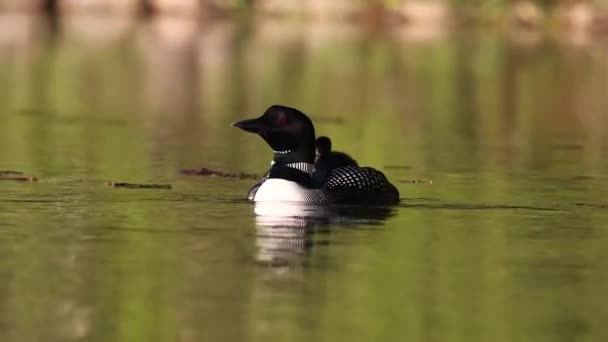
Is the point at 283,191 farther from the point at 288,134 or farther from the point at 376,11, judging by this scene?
the point at 376,11

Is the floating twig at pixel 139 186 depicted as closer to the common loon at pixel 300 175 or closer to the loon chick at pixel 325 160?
the loon chick at pixel 325 160

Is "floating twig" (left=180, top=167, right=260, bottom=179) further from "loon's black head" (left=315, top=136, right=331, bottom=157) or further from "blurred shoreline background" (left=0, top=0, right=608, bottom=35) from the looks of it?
"blurred shoreline background" (left=0, top=0, right=608, bottom=35)


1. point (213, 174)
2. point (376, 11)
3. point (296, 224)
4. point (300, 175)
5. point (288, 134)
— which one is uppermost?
point (288, 134)

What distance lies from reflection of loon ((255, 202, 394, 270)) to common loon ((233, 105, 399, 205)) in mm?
95

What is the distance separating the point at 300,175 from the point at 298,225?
1.48 meters

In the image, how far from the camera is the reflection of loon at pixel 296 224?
13430 millimetres

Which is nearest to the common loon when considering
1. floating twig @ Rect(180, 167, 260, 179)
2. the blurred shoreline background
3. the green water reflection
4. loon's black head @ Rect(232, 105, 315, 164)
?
loon's black head @ Rect(232, 105, 315, 164)

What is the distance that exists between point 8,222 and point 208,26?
73.7 meters

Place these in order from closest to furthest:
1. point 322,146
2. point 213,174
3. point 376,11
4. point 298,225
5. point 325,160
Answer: point 298,225 < point 325,160 < point 322,146 < point 213,174 < point 376,11

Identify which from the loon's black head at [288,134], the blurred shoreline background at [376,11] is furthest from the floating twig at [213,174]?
the blurred shoreline background at [376,11]

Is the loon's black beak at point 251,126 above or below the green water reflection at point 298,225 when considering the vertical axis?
above

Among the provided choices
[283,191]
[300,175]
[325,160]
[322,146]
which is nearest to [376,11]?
[322,146]

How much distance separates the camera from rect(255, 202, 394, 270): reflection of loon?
529 inches

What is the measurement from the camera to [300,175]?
16672mm
